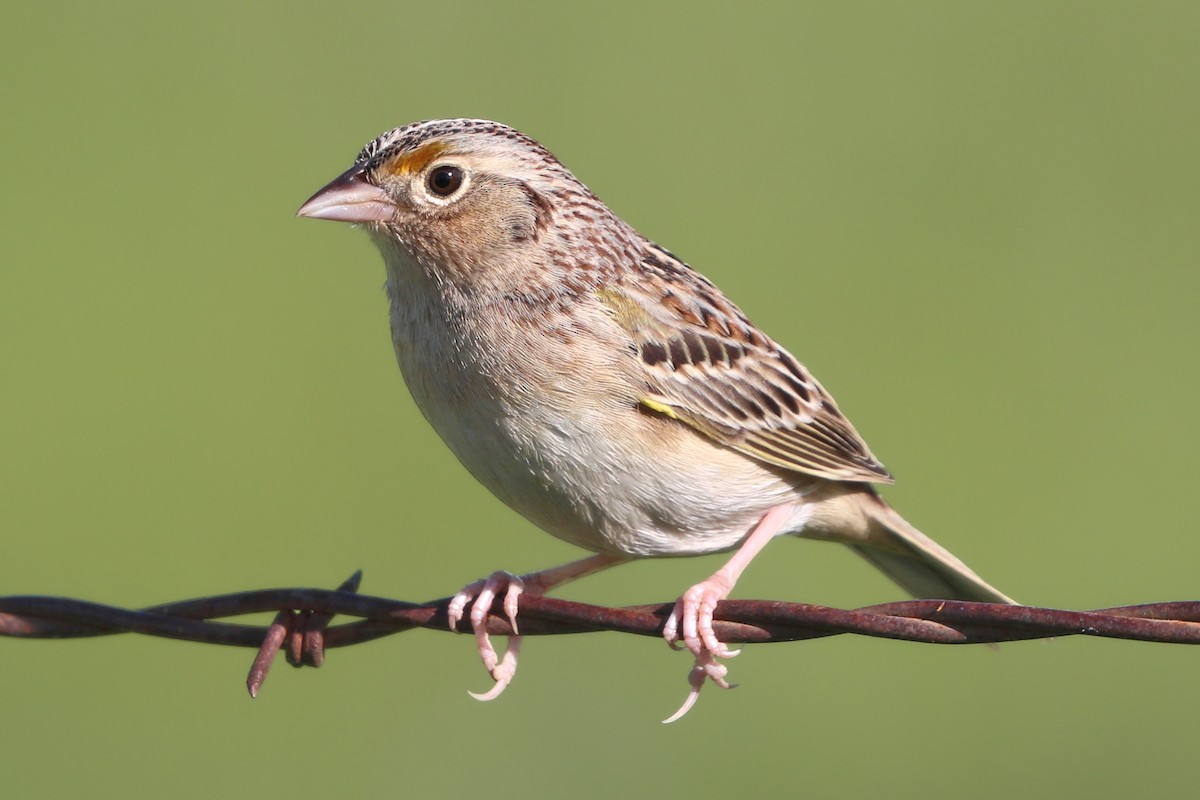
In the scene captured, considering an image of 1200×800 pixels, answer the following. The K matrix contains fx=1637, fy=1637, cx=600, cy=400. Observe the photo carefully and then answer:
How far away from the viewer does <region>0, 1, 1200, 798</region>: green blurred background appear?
29.0 ft

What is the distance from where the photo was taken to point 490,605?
5.59 meters

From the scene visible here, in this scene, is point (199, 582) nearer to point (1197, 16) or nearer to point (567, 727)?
point (567, 727)

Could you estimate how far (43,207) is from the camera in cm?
1219

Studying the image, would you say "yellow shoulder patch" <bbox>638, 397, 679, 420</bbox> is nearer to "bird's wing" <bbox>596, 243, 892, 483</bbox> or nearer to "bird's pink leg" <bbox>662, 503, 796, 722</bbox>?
"bird's wing" <bbox>596, 243, 892, 483</bbox>

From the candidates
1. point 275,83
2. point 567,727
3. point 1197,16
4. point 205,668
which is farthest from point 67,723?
point 1197,16

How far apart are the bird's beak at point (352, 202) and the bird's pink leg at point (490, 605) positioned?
130 centimetres

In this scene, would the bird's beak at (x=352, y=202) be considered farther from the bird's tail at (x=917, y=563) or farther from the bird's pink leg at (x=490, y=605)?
the bird's tail at (x=917, y=563)

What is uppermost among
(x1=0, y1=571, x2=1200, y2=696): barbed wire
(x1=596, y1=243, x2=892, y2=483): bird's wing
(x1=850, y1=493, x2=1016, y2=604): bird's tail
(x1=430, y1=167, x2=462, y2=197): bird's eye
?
(x1=430, y1=167, x2=462, y2=197): bird's eye

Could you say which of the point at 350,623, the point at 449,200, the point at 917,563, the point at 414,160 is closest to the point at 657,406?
the point at 449,200

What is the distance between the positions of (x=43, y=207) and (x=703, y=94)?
5.27 meters

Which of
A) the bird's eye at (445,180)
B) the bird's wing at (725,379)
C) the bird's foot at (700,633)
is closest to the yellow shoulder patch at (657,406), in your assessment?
the bird's wing at (725,379)

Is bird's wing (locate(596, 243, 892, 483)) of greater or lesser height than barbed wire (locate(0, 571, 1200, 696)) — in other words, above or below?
above

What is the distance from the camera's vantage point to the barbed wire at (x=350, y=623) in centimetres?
407

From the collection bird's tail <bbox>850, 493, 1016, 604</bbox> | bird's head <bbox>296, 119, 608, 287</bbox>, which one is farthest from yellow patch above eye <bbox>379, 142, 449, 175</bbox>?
bird's tail <bbox>850, 493, 1016, 604</bbox>
